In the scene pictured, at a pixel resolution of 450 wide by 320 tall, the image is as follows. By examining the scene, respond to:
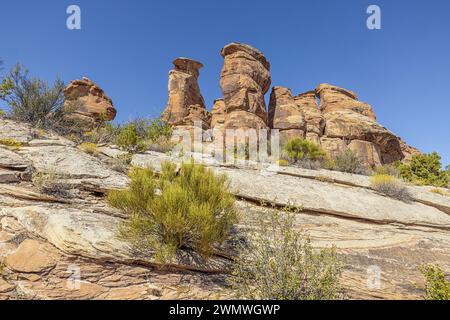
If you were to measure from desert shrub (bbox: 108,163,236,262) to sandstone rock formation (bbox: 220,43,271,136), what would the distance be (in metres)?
18.8

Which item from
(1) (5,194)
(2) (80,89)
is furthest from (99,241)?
(2) (80,89)

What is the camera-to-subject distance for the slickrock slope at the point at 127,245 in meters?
3.66

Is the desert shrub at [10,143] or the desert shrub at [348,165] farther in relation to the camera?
the desert shrub at [348,165]

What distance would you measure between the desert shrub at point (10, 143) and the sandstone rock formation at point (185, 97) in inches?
902

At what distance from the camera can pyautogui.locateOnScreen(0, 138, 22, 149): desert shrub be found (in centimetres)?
709

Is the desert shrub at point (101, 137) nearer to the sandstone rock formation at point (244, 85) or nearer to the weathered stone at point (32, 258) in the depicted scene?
the weathered stone at point (32, 258)

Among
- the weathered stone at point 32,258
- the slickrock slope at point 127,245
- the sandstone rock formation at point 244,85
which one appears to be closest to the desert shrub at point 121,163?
the slickrock slope at point 127,245

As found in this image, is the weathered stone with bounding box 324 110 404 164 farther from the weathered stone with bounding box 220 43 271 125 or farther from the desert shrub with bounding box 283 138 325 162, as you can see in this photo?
the desert shrub with bounding box 283 138 325 162

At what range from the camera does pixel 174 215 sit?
4.02 metres

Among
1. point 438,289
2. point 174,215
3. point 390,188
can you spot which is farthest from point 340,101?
point 174,215

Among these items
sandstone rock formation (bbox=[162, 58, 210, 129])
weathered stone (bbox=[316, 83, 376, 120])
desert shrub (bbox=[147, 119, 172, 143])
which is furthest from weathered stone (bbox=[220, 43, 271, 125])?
desert shrub (bbox=[147, 119, 172, 143])

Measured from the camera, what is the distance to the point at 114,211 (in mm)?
5180

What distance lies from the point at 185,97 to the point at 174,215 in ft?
96.7

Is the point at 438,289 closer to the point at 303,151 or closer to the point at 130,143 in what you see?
the point at 130,143
